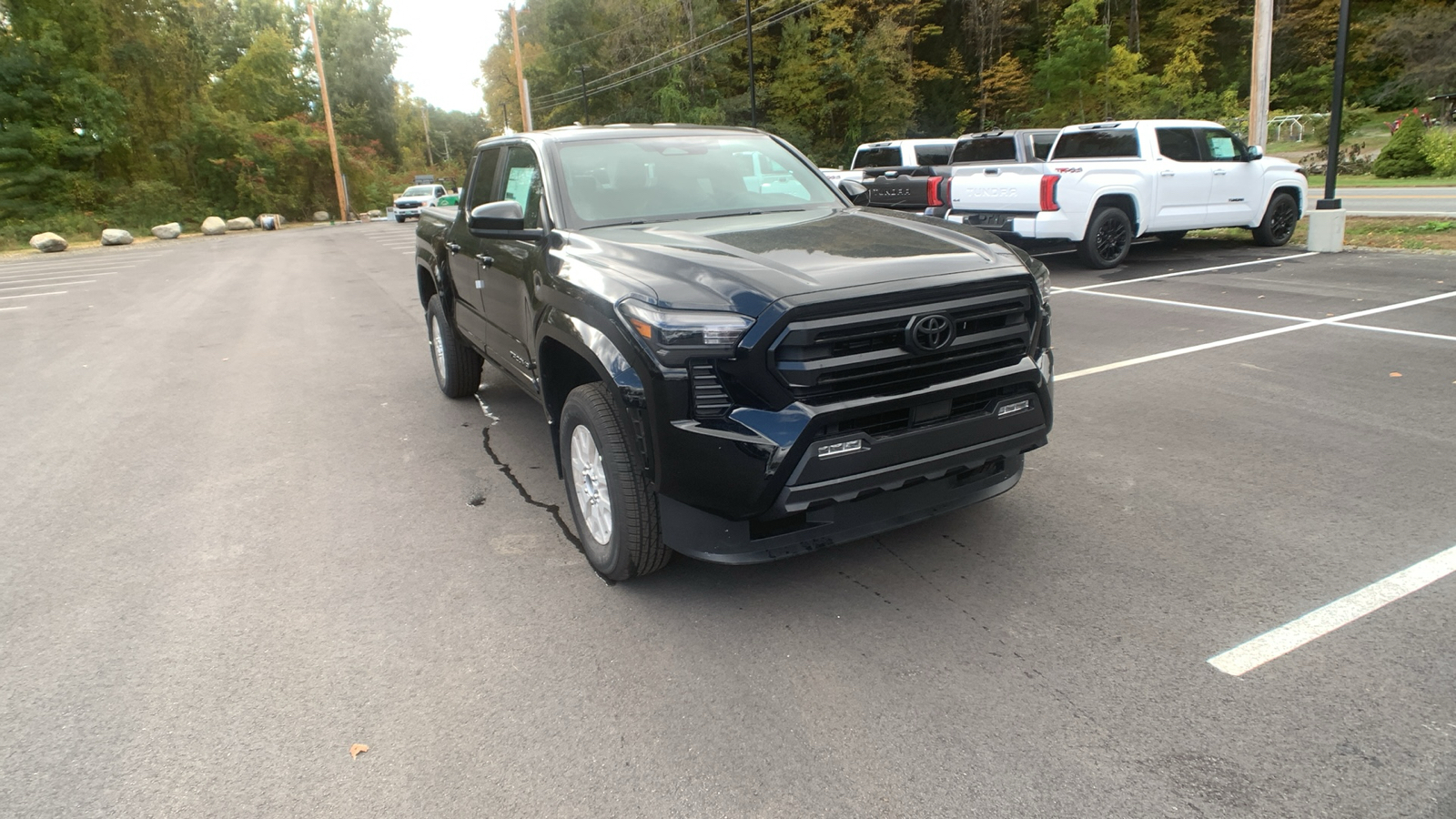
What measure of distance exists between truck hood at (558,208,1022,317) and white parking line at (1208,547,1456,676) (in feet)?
5.30

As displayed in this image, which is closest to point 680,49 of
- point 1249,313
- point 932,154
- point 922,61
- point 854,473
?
point 922,61

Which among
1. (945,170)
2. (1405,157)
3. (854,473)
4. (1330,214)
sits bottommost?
(854,473)

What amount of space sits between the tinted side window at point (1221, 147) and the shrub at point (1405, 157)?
52.4 ft

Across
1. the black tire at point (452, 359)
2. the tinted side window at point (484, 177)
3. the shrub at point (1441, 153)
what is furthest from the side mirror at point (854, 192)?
the shrub at point (1441, 153)

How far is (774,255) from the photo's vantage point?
3572mm

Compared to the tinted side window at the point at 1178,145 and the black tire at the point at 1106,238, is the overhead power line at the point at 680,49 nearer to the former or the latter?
the tinted side window at the point at 1178,145

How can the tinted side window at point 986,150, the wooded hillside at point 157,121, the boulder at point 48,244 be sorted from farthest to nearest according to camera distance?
the wooded hillside at point 157,121 → the boulder at point 48,244 → the tinted side window at point 986,150

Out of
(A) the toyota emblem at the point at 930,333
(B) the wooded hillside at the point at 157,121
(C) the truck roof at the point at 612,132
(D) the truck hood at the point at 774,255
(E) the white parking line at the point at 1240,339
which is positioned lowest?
(E) the white parking line at the point at 1240,339

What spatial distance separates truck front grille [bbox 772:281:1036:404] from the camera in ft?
10.4

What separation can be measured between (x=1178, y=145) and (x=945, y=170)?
12.0 ft

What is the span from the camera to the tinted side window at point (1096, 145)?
12.2m

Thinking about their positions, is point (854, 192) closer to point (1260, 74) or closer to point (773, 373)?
point (773, 373)

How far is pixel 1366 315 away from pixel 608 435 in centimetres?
788

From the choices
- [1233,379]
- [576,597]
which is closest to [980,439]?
[576,597]
